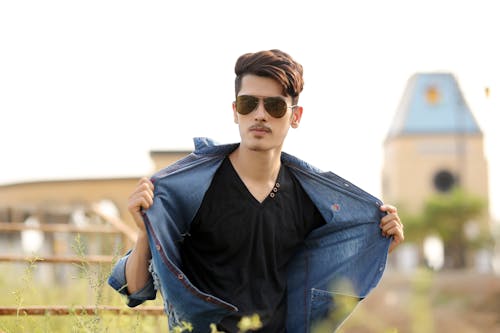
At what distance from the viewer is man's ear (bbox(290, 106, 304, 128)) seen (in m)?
3.24

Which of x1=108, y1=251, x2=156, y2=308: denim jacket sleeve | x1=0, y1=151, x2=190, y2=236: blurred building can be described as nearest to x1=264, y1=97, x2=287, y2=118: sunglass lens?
x1=108, y1=251, x2=156, y2=308: denim jacket sleeve

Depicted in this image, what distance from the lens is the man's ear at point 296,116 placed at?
128 inches

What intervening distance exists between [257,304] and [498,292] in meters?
19.6

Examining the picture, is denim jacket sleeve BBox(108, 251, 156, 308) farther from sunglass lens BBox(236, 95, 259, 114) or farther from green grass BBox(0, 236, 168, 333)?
sunglass lens BBox(236, 95, 259, 114)

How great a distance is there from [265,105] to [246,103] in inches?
Result: 2.6

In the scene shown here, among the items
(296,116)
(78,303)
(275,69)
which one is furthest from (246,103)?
(78,303)

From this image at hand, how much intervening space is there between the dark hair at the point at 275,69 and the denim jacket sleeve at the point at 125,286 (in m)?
0.73

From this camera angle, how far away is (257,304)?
3.06 metres

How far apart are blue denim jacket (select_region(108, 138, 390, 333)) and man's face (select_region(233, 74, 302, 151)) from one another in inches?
9.1

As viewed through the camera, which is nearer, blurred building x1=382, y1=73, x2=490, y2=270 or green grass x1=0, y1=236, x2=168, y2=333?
green grass x1=0, y1=236, x2=168, y2=333

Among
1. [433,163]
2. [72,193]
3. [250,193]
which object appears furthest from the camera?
[433,163]

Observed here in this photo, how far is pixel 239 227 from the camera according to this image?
10.2 ft

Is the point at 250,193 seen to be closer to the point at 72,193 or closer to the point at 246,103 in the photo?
the point at 246,103

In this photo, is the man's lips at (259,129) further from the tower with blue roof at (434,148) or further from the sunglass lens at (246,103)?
the tower with blue roof at (434,148)
